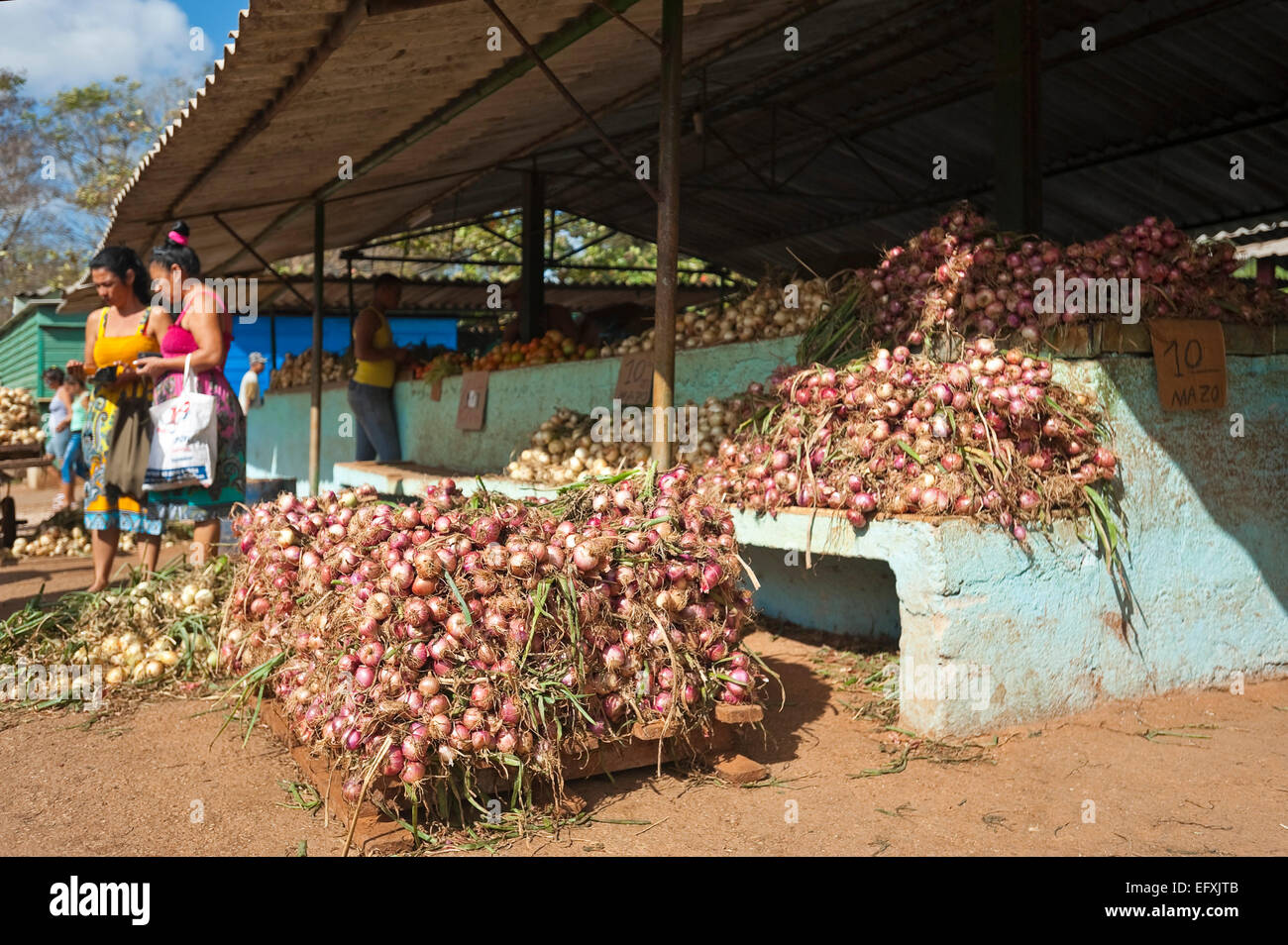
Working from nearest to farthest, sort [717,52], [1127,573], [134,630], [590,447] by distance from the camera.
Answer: [1127,573]
[134,630]
[717,52]
[590,447]

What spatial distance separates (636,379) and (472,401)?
2.58 metres

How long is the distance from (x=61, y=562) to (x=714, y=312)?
6.83 meters

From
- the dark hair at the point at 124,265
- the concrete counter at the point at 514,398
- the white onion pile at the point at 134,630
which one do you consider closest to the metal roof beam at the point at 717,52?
the concrete counter at the point at 514,398

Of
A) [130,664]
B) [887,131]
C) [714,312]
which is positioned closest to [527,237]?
[887,131]

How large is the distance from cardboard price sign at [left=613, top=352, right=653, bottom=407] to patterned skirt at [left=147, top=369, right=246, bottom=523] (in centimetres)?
217

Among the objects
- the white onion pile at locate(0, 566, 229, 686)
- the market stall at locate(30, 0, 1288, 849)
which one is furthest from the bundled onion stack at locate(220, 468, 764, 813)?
the white onion pile at locate(0, 566, 229, 686)

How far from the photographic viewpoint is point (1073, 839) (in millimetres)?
2941

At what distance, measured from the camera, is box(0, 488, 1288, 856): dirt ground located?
9.66ft

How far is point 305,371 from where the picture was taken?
13.1 m

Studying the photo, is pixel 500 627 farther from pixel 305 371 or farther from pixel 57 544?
pixel 305 371

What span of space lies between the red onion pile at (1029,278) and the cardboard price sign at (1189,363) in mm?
79
